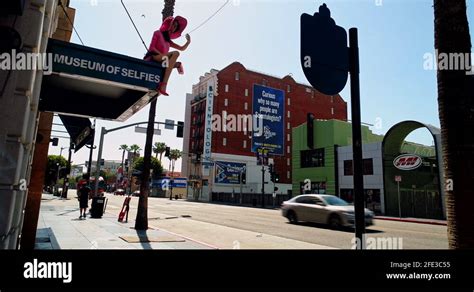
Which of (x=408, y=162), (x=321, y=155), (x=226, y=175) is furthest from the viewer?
(x=226, y=175)

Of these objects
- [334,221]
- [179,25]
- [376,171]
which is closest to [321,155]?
[376,171]

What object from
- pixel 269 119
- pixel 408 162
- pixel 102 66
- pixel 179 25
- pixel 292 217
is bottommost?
pixel 292 217

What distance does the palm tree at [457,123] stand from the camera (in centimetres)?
340

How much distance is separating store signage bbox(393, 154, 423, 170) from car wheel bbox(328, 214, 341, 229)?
13.0 meters

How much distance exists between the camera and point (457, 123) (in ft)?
11.6

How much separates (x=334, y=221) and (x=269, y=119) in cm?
4852

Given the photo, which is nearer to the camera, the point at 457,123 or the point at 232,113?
the point at 457,123

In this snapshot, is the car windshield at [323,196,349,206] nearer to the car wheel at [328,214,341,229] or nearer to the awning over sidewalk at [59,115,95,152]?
the car wheel at [328,214,341,229]

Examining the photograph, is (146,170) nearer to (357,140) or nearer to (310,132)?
(357,140)

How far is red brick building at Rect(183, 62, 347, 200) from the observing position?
62812 millimetres

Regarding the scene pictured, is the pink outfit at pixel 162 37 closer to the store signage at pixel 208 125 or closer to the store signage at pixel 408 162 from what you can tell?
the store signage at pixel 408 162

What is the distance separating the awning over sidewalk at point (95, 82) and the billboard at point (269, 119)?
54.2m

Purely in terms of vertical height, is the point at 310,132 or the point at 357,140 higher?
the point at 310,132
